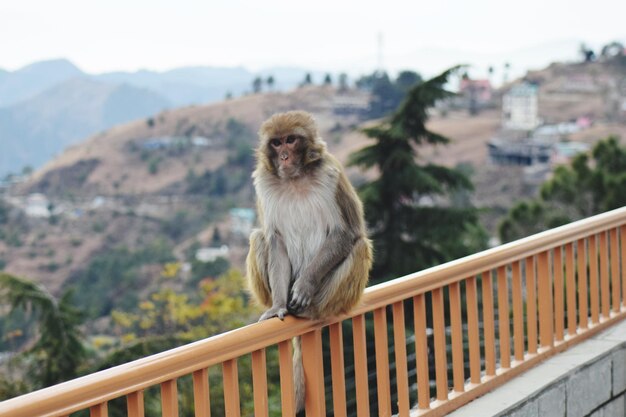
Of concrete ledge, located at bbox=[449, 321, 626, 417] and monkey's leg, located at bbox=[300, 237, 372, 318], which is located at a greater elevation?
monkey's leg, located at bbox=[300, 237, 372, 318]

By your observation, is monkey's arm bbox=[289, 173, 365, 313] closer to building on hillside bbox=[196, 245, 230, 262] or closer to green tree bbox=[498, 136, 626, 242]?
green tree bbox=[498, 136, 626, 242]

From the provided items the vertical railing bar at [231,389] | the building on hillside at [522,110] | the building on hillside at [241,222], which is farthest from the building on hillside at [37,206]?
the vertical railing bar at [231,389]

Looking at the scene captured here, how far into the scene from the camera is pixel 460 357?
3418 mm

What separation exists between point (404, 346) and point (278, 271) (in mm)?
594

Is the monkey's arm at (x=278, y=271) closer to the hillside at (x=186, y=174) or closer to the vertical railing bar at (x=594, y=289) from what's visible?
the vertical railing bar at (x=594, y=289)

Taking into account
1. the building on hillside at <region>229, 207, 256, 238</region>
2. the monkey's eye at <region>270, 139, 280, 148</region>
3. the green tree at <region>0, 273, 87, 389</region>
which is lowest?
the building on hillside at <region>229, 207, 256, 238</region>

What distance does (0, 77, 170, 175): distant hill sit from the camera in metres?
150

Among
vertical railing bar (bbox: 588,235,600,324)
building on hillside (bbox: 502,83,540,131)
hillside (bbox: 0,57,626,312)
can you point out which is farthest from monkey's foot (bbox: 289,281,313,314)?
building on hillside (bbox: 502,83,540,131)

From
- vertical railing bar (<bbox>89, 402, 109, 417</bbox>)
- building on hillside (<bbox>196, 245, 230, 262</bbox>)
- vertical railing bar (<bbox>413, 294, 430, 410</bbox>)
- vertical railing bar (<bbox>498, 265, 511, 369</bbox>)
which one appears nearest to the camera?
vertical railing bar (<bbox>89, 402, 109, 417</bbox>)

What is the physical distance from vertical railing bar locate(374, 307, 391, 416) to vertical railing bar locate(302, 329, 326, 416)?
0.27 metres

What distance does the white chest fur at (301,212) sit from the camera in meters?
3.00

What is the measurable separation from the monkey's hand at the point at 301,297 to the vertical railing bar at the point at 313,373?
0.33 feet

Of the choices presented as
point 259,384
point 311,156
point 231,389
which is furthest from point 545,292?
point 231,389

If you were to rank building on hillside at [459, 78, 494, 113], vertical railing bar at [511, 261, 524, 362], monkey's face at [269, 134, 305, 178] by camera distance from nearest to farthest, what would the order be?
monkey's face at [269, 134, 305, 178], vertical railing bar at [511, 261, 524, 362], building on hillside at [459, 78, 494, 113]
